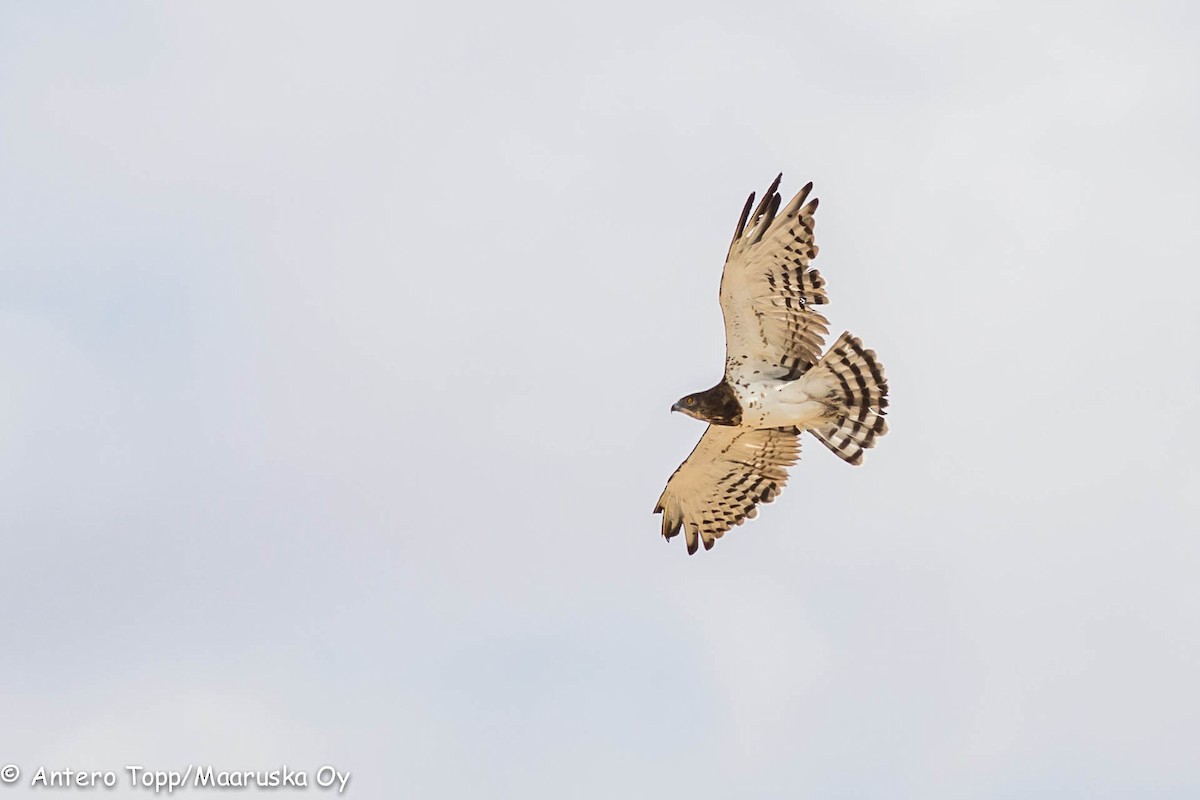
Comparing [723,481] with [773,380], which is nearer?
[773,380]

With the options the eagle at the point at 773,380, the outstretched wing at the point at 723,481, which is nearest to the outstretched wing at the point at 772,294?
the eagle at the point at 773,380

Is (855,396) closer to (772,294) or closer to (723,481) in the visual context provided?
(772,294)

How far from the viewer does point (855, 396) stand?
1752 cm

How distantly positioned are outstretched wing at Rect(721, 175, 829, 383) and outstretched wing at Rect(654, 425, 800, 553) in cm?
100

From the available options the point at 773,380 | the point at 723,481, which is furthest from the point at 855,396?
the point at 723,481

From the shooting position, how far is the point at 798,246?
1667cm

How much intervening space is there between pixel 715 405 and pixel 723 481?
147cm

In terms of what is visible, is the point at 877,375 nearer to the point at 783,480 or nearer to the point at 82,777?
the point at 783,480

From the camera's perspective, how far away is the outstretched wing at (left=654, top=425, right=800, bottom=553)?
18422mm

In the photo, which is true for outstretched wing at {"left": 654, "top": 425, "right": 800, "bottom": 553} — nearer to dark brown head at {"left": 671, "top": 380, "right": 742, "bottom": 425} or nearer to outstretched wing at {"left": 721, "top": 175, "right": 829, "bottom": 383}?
dark brown head at {"left": 671, "top": 380, "right": 742, "bottom": 425}

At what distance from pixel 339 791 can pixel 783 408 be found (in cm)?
587

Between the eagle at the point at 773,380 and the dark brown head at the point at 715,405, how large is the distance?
1cm

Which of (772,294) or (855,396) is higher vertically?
(772,294)

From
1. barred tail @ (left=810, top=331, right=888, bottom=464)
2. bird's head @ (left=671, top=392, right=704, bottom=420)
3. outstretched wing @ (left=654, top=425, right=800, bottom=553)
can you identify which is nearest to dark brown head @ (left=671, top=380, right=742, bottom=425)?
bird's head @ (left=671, top=392, right=704, bottom=420)
